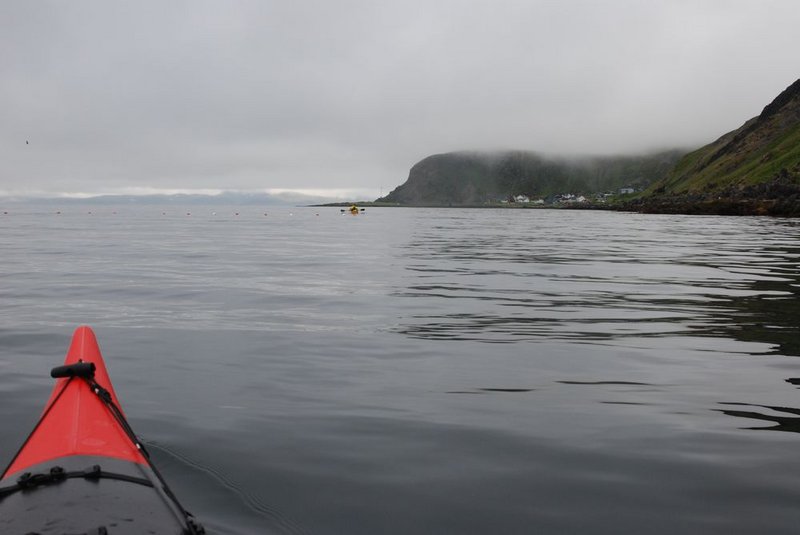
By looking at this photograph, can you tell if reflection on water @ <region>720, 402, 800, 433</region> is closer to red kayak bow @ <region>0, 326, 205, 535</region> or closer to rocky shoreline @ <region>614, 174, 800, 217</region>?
red kayak bow @ <region>0, 326, 205, 535</region>

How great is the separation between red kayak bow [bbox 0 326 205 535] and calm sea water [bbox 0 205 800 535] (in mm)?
1115

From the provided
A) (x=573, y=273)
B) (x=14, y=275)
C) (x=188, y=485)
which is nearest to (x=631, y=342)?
(x=188, y=485)

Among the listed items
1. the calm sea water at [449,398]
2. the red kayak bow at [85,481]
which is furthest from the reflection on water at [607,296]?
the red kayak bow at [85,481]

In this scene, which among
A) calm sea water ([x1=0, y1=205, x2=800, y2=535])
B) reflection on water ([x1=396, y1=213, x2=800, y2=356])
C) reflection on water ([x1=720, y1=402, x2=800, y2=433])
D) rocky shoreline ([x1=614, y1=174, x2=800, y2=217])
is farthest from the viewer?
rocky shoreline ([x1=614, y1=174, x2=800, y2=217])

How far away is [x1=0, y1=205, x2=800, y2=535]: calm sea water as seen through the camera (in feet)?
20.5

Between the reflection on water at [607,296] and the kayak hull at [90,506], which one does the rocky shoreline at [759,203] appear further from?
the kayak hull at [90,506]

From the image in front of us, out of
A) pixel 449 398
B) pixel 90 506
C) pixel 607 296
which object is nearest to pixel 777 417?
pixel 449 398

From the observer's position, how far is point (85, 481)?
15.3 feet

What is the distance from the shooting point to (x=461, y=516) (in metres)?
5.98

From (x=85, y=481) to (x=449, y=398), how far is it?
19.6 ft

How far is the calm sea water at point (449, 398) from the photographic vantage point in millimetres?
6234

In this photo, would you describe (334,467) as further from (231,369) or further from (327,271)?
(327,271)

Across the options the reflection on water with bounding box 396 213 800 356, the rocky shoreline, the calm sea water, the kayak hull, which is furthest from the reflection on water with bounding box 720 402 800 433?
the rocky shoreline

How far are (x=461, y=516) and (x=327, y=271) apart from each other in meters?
22.3
